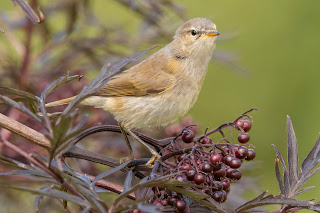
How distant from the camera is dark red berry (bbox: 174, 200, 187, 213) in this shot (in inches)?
39.0

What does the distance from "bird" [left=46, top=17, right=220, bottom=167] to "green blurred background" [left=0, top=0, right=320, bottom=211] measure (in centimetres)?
122

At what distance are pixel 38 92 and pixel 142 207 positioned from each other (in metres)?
1.14

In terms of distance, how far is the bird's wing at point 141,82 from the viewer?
6.77 ft

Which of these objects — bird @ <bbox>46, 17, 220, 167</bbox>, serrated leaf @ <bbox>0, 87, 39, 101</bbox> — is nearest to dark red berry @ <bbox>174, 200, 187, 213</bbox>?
serrated leaf @ <bbox>0, 87, 39, 101</bbox>

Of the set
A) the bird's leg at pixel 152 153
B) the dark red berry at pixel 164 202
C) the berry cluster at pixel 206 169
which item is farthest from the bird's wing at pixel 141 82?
the dark red berry at pixel 164 202

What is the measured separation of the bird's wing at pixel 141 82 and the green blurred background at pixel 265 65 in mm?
1374

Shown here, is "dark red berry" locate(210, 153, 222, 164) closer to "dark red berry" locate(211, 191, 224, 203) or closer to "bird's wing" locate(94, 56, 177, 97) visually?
"dark red berry" locate(211, 191, 224, 203)

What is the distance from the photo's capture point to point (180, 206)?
99cm

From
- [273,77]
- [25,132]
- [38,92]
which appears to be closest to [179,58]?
[38,92]

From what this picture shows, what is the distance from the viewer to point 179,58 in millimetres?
2293

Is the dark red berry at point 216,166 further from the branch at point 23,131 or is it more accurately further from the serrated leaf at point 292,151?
the branch at point 23,131

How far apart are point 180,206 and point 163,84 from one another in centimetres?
115

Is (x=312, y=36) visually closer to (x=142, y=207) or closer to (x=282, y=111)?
(x=282, y=111)

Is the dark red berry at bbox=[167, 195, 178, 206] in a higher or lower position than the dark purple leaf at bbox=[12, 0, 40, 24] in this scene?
lower
